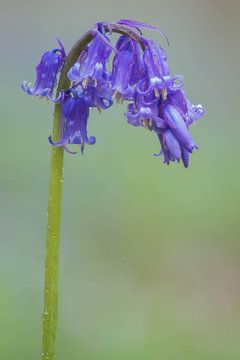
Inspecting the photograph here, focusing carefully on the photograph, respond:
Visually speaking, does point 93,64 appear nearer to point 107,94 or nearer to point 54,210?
point 107,94

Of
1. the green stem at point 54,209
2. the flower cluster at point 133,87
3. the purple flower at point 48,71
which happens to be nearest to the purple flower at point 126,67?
the flower cluster at point 133,87

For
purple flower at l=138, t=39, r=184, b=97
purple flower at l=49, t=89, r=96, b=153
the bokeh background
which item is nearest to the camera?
purple flower at l=138, t=39, r=184, b=97

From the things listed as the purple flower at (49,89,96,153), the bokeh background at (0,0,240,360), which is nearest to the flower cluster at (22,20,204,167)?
the purple flower at (49,89,96,153)

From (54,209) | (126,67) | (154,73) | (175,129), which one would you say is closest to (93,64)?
(126,67)

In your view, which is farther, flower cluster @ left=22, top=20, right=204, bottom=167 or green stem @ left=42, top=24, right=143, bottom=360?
green stem @ left=42, top=24, right=143, bottom=360

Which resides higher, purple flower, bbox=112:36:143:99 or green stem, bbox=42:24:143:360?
purple flower, bbox=112:36:143:99

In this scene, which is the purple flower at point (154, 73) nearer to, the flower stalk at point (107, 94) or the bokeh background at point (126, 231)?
the flower stalk at point (107, 94)

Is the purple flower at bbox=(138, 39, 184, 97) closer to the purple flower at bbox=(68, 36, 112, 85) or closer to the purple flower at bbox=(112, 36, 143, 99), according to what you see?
the purple flower at bbox=(112, 36, 143, 99)
